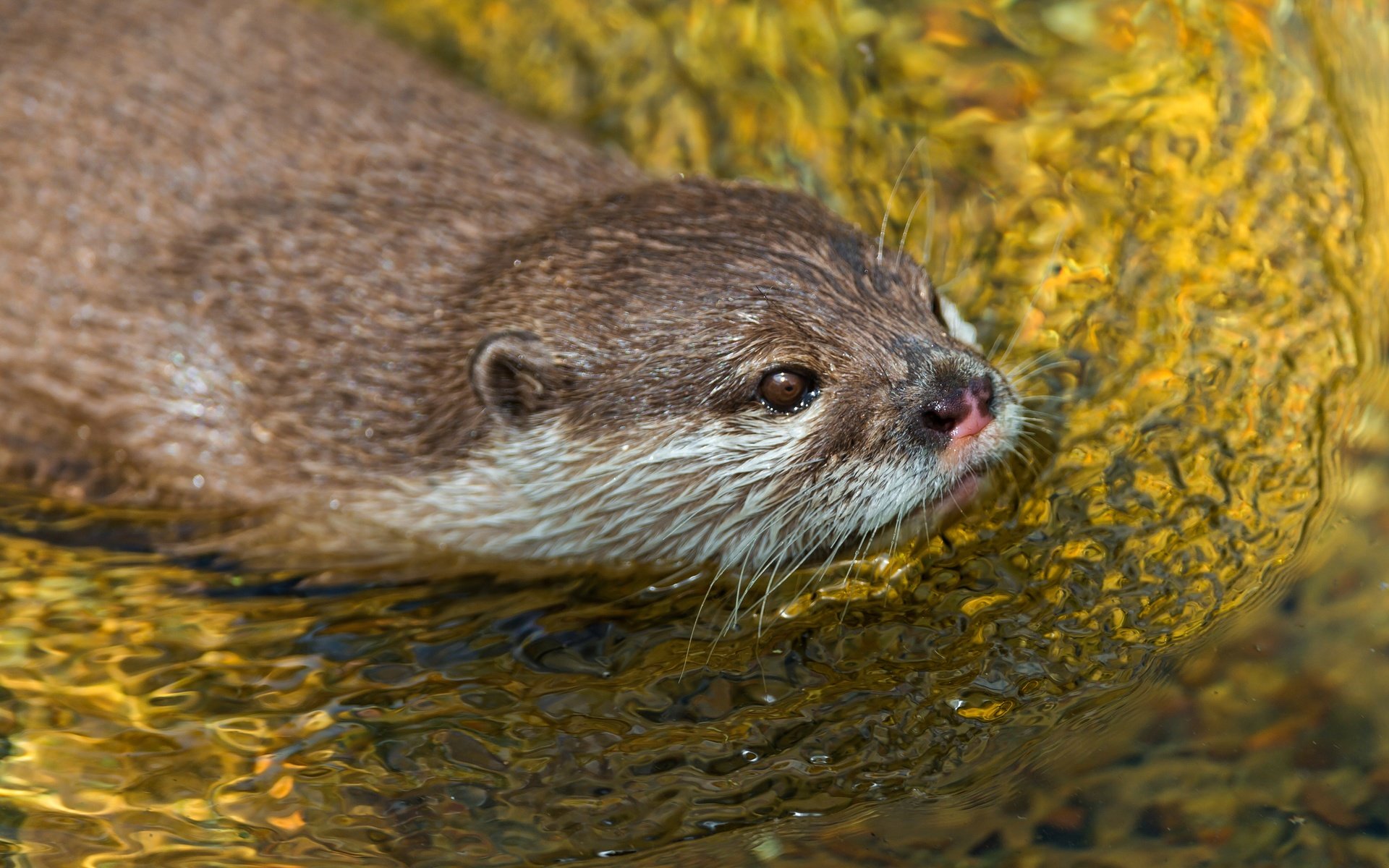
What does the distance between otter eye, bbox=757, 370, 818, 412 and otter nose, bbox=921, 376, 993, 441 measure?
0.75ft

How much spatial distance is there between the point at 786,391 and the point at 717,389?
0.44 ft

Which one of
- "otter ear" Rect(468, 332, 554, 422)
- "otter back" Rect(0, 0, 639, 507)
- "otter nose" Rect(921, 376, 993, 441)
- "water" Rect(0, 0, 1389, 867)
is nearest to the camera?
"water" Rect(0, 0, 1389, 867)

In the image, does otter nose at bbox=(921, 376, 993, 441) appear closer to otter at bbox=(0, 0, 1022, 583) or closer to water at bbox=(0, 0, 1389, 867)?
otter at bbox=(0, 0, 1022, 583)

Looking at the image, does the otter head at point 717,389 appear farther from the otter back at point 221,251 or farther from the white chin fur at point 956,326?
the otter back at point 221,251

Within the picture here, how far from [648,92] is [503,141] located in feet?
3.04

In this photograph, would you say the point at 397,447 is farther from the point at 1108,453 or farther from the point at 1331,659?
the point at 1331,659

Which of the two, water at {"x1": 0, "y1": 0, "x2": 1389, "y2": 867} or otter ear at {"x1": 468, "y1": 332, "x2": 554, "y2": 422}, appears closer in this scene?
Result: water at {"x1": 0, "y1": 0, "x2": 1389, "y2": 867}

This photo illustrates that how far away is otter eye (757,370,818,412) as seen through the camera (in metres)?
2.93

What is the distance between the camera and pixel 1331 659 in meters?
2.91

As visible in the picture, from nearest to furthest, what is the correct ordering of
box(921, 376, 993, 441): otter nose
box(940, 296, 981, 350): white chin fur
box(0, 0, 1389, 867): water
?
box(0, 0, 1389, 867): water
box(921, 376, 993, 441): otter nose
box(940, 296, 981, 350): white chin fur

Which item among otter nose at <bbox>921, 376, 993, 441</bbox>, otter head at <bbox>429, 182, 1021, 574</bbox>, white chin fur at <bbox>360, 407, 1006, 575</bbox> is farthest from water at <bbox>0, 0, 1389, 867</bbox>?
otter nose at <bbox>921, 376, 993, 441</bbox>

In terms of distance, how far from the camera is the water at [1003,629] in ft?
8.99

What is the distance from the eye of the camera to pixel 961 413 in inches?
113

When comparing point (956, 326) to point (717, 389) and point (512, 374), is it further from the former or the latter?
point (512, 374)
